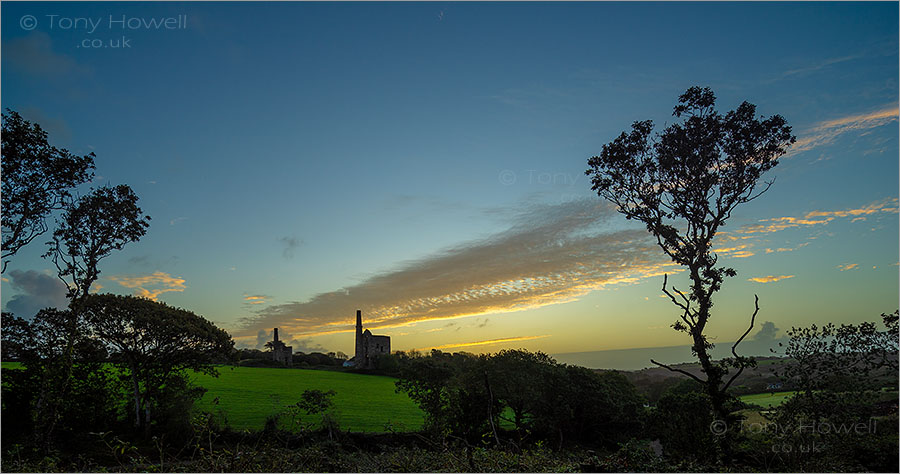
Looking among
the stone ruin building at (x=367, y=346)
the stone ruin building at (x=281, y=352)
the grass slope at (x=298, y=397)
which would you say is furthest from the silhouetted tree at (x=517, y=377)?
the stone ruin building at (x=281, y=352)

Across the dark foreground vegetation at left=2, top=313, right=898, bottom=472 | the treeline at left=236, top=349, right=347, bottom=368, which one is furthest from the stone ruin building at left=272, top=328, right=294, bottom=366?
the dark foreground vegetation at left=2, top=313, right=898, bottom=472

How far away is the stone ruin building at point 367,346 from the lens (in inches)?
2316

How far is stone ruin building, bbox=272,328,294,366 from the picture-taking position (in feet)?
198

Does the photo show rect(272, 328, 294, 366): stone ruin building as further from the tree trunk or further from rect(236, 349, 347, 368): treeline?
the tree trunk

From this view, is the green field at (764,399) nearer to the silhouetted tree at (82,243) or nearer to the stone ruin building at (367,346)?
the silhouetted tree at (82,243)

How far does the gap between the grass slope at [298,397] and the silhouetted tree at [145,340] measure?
58.0 inches

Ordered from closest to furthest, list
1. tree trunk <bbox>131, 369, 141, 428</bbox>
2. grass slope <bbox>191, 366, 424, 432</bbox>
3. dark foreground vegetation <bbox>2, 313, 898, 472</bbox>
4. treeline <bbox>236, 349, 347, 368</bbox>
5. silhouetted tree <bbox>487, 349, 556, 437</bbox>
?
dark foreground vegetation <bbox>2, 313, 898, 472</bbox> < tree trunk <bbox>131, 369, 141, 428</bbox> < silhouetted tree <bbox>487, 349, 556, 437</bbox> < grass slope <bbox>191, 366, 424, 432</bbox> < treeline <bbox>236, 349, 347, 368</bbox>

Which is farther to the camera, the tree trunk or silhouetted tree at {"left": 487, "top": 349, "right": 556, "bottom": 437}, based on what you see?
silhouetted tree at {"left": 487, "top": 349, "right": 556, "bottom": 437}

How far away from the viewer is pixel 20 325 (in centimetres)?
1822

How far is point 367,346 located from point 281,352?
35.5ft

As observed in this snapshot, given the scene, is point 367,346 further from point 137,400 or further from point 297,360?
point 137,400

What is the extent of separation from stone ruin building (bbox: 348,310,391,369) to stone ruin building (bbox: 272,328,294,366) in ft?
26.9

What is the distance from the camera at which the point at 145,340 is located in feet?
71.7

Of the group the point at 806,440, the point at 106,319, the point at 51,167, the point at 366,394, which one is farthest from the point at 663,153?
the point at 366,394
